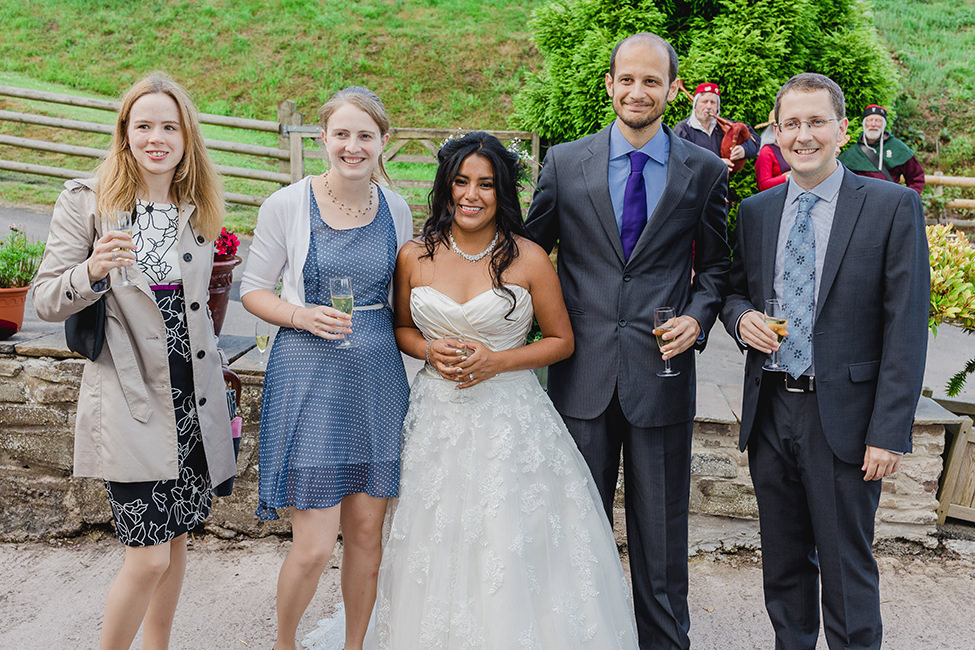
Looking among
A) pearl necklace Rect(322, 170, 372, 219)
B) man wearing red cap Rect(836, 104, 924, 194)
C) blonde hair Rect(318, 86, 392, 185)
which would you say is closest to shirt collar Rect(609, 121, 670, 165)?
blonde hair Rect(318, 86, 392, 185)

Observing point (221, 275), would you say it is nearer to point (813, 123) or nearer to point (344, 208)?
point (344, 208)

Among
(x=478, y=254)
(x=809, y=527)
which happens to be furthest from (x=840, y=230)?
(x=478, y=254)

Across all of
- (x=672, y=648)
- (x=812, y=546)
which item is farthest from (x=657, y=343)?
(x=672, y=648)

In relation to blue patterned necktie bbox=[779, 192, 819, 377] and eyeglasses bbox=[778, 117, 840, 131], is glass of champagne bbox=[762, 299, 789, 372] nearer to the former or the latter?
blue patterned necktie bbox=[779, 192, 819, 377]

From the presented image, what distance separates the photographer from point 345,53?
17469 millimetres

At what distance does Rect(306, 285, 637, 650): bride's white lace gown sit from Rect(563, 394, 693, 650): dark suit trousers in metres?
0.09

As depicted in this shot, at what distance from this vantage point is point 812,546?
2951 mm

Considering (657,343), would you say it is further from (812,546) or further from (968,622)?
(968,622)

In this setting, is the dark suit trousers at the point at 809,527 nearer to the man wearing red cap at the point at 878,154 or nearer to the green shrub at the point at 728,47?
the man wearing red cap at the point at 878,154

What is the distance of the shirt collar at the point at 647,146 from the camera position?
9.55ft

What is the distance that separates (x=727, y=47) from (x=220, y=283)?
564 centimetres

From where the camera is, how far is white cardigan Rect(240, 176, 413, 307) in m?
2.81

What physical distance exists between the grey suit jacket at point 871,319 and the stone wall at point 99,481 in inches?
55.1

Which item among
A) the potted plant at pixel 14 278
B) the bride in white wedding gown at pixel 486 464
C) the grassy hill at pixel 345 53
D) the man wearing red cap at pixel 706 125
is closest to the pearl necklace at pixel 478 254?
the bride in white wedding gown at pixel 486 464
